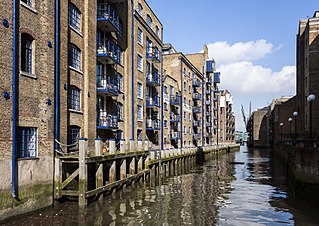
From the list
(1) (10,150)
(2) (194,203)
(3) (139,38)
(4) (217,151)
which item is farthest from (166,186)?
(4) (217,151)

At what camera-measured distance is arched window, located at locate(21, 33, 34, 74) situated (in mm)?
12602

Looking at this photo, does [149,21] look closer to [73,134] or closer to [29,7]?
[73,134]

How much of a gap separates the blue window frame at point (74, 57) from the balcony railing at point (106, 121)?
4.28m

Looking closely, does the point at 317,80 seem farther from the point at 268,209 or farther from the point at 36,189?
the point at 36,189

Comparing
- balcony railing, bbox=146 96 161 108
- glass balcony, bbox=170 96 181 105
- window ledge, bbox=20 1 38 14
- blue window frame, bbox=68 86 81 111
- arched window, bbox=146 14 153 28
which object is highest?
arched window, bbox=146 14 153 28

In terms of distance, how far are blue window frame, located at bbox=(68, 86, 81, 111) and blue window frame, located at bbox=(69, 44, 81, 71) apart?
1362mm

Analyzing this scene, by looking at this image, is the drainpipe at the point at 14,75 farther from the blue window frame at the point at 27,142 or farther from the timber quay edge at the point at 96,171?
the timber quay edge at the point at 96,171

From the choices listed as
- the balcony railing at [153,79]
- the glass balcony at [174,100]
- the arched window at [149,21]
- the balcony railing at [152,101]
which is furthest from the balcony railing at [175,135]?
the arched window at [149,21]

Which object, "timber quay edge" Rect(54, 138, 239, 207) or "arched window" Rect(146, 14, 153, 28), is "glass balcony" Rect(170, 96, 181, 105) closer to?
"arched window" Rect(146, 14, 153, 28)

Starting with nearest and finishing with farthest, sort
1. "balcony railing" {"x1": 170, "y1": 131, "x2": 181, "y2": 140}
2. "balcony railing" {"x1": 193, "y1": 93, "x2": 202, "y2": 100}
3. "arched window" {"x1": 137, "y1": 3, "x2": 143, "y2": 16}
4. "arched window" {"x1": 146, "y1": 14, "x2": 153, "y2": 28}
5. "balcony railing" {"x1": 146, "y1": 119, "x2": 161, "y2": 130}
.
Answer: "arched window" {"x1": 137, "y1": 3, "x2": 143, "y2": 16} → "balcony railing" {"x1": 146, "y1": 119, "x2": 161, "y2": 130} → "arched window" {"x1": 146, "y1": 14, "x2": 153, "y2": 28} → "balcony railing" {"x1": 170, "y1": 131, "x2": 181, "y2": 140} → "balcony railing" {"x1": 193, "y1": 93, "x2": 202, "y2": 100}

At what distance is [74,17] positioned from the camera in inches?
707

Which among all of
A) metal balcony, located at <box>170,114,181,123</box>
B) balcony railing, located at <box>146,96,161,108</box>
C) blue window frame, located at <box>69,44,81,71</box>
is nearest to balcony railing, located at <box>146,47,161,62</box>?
balcony railing, located at <box>146,96,161,108</box>

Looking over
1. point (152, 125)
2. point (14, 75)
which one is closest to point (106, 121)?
point (14, 75)

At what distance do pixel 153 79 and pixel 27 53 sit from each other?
833 inches
